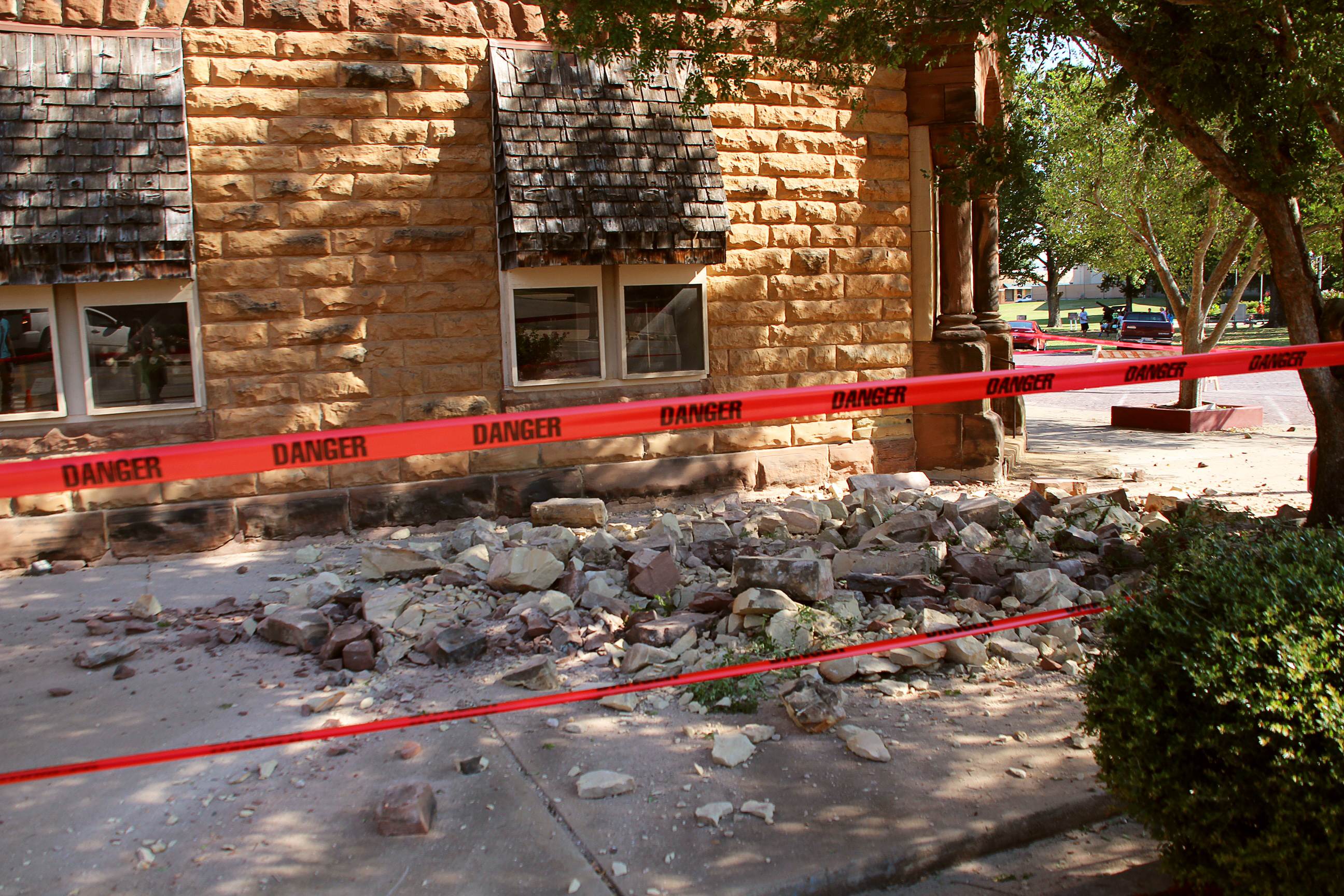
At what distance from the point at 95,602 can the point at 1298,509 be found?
387 inches

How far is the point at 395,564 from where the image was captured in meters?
7.04

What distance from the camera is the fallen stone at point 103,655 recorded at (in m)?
5.80

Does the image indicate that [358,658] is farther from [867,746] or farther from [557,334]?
[557,334]

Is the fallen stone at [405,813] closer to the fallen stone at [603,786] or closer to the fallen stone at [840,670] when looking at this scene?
the fallen stone at [603,786]

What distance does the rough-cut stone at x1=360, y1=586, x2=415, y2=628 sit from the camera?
615 centimetres

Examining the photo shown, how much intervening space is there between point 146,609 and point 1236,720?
Result: 6305mm

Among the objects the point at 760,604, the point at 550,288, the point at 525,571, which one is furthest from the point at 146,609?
the point at 550,288

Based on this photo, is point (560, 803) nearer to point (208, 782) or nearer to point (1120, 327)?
point (208, 782)

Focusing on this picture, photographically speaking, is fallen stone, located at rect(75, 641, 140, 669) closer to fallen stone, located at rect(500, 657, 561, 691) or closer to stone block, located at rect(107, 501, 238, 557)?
fallen stone, located at rect(500, 657, 561, 691)

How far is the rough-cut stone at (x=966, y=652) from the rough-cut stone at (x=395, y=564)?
139 inches

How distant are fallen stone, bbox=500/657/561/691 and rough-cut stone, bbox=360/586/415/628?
1.09m

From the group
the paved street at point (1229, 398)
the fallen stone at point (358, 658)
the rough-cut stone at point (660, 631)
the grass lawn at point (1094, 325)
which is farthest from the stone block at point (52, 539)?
the paved street at point (1229, 398)

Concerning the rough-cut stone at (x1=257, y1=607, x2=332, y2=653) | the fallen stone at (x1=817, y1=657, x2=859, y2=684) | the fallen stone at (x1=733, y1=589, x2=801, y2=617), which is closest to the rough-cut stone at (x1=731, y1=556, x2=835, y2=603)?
the fallen stone at (x1=733, y1=589, x2=801, y2=617)

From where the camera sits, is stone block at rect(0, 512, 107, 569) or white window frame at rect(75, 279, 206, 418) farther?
white window frame at rect(75, 279, 206, 418)
